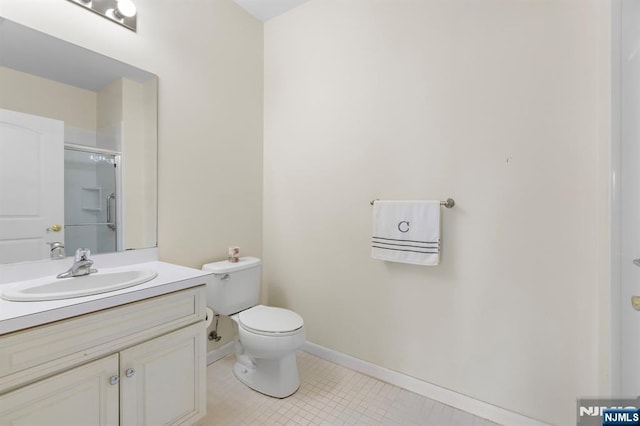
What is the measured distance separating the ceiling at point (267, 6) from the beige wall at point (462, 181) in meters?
0.08

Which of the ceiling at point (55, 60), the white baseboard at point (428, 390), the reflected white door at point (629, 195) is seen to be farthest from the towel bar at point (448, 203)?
the ceiling at point (55, 60)

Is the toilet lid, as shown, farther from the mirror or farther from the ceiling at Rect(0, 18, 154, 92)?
the ceiling at Rect(0, 18, 154, 92)

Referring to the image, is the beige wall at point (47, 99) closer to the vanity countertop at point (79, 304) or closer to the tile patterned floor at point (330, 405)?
the vanity countertop at point (79, 304)

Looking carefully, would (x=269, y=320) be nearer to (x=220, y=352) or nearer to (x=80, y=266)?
(x=220, y=352)

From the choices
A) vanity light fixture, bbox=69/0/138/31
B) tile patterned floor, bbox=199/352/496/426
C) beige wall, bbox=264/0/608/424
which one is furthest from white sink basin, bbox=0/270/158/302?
vanity light fixture, bbox=69/0/138/31

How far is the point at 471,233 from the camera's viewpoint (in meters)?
1.52

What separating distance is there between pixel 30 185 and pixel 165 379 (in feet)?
3.43

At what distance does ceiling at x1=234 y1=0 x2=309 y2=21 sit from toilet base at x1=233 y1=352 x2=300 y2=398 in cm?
243

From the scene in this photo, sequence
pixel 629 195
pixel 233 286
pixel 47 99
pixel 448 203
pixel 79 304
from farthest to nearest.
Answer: pixel 233 286 → pixel 448 203 → pixel 47 99 → pixel 629 195 → pixel 79 304

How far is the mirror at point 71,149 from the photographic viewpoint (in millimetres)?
1215

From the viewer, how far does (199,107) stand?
189cm

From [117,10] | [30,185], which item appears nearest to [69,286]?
[30,185]

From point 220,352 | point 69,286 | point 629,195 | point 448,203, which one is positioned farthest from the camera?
point 220,352

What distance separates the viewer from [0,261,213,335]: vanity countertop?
2.76 feet
